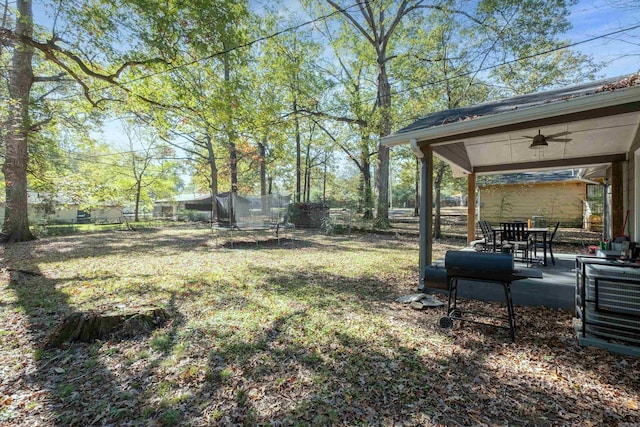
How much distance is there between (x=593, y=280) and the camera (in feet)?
9.77

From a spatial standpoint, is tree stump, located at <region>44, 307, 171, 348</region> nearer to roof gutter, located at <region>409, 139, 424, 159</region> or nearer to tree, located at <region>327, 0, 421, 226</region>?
roof gutter, located at <region>409, 139, 424, 159</region>

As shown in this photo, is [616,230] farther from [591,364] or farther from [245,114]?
[245,114]

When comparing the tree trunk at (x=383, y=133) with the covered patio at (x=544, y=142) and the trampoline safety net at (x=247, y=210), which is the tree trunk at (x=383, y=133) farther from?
the covered patio at (x=544, y=142)

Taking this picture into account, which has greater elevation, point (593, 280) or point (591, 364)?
point (593, 280)

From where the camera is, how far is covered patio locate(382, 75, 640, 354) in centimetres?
361

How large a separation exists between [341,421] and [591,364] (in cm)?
246

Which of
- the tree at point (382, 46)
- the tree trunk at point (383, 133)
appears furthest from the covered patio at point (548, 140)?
the tree at point (382, 46)

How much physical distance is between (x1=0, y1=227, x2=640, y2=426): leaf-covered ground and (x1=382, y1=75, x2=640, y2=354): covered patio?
2.48 feet

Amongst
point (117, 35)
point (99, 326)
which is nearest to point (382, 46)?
point (117, 35)

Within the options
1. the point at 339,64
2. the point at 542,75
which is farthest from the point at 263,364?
the point at 339,64

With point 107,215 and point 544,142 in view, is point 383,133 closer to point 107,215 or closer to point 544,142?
point 544,142

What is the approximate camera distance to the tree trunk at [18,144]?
28.1 ft

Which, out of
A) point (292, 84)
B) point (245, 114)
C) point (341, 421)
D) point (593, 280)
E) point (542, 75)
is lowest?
point (341, 421)

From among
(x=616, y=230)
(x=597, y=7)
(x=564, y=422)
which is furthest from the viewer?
(x=616, y=230)
